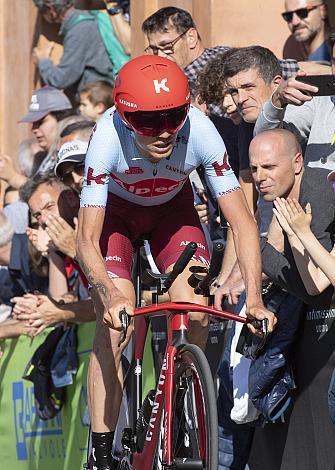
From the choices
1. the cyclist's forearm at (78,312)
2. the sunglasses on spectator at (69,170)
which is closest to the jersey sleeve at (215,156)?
the sunglasses on spectator at (69,170)

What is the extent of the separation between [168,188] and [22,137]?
858cm

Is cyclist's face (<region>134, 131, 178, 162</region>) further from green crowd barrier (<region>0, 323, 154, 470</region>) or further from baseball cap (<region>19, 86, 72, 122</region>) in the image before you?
baseball cap (<region>19, 86, 72, 122</region>)

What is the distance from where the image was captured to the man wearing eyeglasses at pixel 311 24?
376 inches

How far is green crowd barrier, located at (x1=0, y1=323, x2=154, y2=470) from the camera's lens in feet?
31.2

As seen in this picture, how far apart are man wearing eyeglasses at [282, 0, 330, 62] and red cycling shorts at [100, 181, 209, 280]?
2.56 meters

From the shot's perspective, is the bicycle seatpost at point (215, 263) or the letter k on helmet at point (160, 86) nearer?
the bicycle seatpost at point (215, 263)

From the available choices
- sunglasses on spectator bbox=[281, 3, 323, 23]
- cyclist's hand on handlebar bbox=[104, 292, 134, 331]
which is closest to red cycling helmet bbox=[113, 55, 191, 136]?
cyclist's hand on handlebar bbox=[104, 292, 134, 331]

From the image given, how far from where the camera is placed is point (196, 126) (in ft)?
23.0

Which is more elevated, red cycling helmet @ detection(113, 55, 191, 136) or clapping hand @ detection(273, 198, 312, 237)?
red cycling helmet @ detection(113, 55, 191, 136)

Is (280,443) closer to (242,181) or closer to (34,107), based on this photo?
(242,181)

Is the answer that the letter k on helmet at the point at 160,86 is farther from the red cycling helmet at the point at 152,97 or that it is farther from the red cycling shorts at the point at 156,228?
the red cycling shorts at the point at 156,228

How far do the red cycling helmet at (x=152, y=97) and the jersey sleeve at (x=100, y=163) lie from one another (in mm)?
248

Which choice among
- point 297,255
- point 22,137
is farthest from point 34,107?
point 297,255

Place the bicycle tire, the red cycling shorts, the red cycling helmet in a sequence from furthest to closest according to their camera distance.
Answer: the red cycling shorts → the red cycling helmet → the bicycle tire
